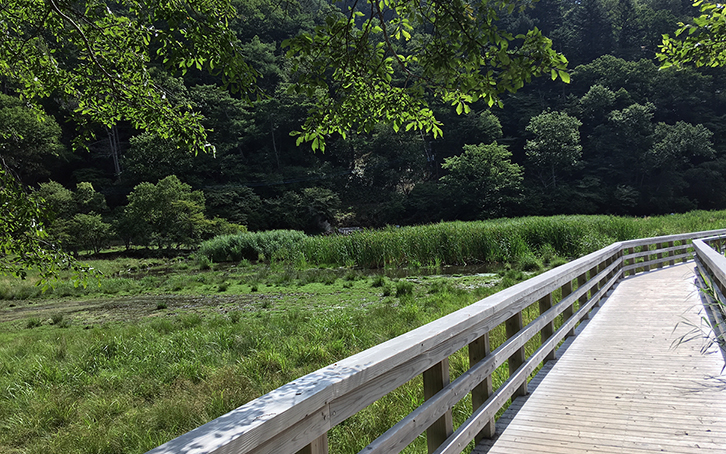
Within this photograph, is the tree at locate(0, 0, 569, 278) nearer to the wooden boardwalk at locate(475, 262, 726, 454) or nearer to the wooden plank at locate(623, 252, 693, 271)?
the wooden boardwalk at locate(475, 262, 726, 454)

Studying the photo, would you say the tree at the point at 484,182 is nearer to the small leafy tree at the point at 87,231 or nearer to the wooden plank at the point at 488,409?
the small leafy tree at the point at 87,231

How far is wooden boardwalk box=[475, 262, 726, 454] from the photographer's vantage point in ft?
8.83

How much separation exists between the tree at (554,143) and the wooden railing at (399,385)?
52.1m

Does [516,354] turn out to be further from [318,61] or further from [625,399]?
[318,61]

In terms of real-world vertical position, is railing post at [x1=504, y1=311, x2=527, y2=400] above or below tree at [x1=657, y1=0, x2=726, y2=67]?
below

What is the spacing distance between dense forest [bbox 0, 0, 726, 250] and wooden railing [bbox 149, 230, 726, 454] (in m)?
35.4

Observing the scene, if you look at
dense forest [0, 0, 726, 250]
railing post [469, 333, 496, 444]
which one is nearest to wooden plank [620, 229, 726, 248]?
railing post [469, 333, 496, 444]

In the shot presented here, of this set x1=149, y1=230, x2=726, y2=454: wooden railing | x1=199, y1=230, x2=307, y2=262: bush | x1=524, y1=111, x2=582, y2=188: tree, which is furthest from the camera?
x1=524, y1=111, x2=582, y2=188: tree

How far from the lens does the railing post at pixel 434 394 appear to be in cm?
230

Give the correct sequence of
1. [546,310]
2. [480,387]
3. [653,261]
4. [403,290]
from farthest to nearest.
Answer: [653,261] < [403,290] < [546,310] < [480,387]

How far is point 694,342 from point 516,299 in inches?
115

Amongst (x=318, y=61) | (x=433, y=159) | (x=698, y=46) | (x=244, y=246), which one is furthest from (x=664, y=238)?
(x=433, y=159)

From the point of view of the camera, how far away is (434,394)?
7.70 ft

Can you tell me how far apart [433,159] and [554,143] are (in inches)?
600
